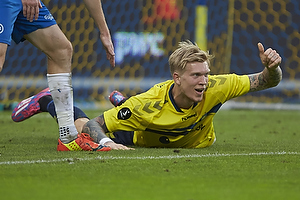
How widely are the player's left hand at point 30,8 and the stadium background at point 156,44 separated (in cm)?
731

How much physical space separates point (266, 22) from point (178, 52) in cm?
785

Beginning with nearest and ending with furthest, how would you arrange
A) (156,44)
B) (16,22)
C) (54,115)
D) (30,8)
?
(30,8) → (16,22) → (54,115) → (156,44)

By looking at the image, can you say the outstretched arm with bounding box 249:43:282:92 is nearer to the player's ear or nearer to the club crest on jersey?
the player's ear

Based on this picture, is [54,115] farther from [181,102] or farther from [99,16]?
[181,102]

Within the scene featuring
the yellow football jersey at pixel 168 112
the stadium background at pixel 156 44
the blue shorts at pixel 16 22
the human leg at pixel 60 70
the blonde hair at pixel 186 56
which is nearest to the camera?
the blue shorts at pixel 16 22

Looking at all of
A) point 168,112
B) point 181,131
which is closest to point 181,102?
point 168,112

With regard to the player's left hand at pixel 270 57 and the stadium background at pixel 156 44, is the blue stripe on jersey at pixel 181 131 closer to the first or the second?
the player's left hand at pixel 270 57

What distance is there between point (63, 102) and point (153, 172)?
1227 mm

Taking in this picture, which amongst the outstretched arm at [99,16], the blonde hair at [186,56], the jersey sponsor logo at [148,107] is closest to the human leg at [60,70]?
the outstretched arm at [99,16]

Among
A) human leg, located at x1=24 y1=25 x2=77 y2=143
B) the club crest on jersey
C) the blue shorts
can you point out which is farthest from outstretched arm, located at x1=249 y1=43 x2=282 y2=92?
the blue shorts

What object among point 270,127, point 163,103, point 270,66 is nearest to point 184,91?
point 163,103

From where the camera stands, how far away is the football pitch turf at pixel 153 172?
243cm

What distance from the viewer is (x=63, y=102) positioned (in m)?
3.91

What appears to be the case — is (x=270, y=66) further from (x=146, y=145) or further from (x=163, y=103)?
(x=146, y=145)
